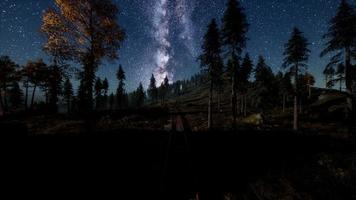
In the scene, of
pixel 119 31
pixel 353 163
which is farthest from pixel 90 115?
pixel 353 163

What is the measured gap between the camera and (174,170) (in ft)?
21.4

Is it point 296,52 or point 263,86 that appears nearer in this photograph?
point 296,52

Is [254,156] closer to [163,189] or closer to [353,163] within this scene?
[353,163]

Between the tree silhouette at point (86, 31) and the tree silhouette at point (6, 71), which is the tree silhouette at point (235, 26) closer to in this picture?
the tree silhouette at point (86, 31)

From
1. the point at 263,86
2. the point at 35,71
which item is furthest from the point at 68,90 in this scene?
the point at 263,86

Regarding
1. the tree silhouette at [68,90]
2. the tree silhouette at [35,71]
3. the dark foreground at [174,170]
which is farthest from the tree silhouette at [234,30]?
the tree silhouette at [68,90]

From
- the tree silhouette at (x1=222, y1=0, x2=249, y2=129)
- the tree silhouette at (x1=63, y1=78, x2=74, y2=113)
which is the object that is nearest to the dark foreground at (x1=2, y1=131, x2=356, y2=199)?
the tree silhouette at (x1=222, y1=0, x2=249, y2=129)

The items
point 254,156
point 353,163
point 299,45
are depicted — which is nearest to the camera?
point 353,163

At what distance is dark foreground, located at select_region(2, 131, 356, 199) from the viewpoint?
15.2ft

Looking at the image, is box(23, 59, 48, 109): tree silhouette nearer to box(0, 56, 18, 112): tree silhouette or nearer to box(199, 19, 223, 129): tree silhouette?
box(0, 56, 18, 112): tree silhouette

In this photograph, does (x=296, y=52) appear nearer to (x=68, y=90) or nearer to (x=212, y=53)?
(x=212, y=53)

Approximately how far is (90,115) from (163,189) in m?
7.02

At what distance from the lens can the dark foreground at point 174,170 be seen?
4.64 metres

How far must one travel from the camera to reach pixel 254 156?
8.17 metres
